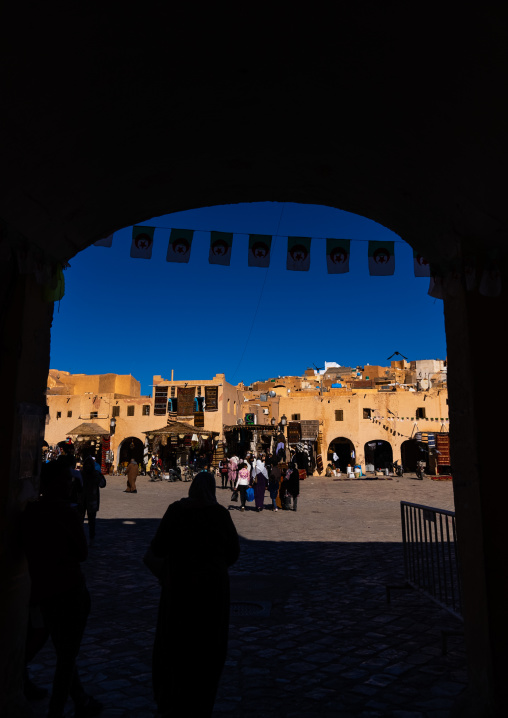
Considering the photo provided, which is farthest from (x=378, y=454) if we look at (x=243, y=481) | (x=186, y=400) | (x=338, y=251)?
(x=338, y=251)

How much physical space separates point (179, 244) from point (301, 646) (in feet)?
16.2

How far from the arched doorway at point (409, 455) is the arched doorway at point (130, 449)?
22245 mm

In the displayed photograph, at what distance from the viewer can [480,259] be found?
13.1 ft

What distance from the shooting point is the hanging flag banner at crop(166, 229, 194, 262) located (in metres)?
6.59

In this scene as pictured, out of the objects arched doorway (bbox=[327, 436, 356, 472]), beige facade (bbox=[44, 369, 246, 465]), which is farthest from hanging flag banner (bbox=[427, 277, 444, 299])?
arched doorway (bbox=[327, 436, 356, 472])

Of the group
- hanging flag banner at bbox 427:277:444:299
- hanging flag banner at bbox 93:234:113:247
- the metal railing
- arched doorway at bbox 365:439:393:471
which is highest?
hanging flag banner at bbox 93:234:113:247

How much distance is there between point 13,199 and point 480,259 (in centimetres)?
362

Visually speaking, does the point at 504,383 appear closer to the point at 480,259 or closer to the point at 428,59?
the point at 480,259

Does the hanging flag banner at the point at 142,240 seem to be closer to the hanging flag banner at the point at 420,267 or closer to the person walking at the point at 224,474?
the hanging flag banner at the point at 420,267

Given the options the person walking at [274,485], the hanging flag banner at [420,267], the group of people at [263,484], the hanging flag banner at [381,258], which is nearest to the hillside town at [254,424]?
the person walking at [274,485]

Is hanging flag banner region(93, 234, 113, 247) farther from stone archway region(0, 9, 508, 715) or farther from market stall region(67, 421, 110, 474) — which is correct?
market stall region(67, 421, 110, 474)

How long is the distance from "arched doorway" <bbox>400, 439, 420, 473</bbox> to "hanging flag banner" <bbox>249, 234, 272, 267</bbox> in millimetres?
39035

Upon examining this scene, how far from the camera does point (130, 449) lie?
4447 centimetres

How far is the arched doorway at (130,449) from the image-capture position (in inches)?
1639
